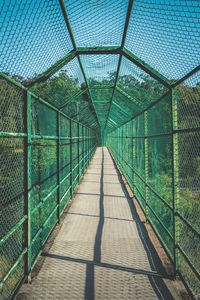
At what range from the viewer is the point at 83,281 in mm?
2762

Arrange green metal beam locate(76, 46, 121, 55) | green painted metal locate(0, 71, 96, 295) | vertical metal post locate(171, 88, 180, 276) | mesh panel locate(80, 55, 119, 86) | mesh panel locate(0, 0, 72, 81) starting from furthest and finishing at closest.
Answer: mesh panel locate(80, 55, 119, 86)
green metal beam locate(76, 46, 121, 55)
vertical metal post locate(171, 88, 180, 276)
green painted metal locate(0, 71, 96, 295)
mesh panel locate(0, 0, 72, 81)

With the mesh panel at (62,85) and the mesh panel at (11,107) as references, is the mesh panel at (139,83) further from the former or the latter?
the mesh panel at (11,107)

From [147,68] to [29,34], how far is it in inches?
65.4

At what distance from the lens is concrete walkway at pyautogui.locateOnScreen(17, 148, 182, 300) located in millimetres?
2561

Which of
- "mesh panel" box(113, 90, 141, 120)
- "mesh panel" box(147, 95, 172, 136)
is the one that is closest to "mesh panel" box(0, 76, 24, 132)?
"mesh panel" box(147, 95, 172, 136)

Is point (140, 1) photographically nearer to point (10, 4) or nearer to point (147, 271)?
point (10, 4)

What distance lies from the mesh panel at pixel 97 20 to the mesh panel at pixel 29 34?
7.0 inches

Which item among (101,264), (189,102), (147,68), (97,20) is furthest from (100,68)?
(101,264)

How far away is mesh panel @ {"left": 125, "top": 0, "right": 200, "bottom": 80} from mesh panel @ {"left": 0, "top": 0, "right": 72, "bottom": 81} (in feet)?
3.15

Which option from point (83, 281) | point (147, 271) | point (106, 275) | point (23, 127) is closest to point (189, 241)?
point (147, 271)

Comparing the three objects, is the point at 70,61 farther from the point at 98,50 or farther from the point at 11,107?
the point at 11,107

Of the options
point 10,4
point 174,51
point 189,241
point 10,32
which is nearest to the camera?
point 10,4

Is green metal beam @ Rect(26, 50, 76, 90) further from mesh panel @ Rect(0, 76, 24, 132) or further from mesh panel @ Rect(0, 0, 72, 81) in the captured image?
mesh panel @ Rect(0, 76, 24, 132)

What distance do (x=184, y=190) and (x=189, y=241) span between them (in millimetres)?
641
